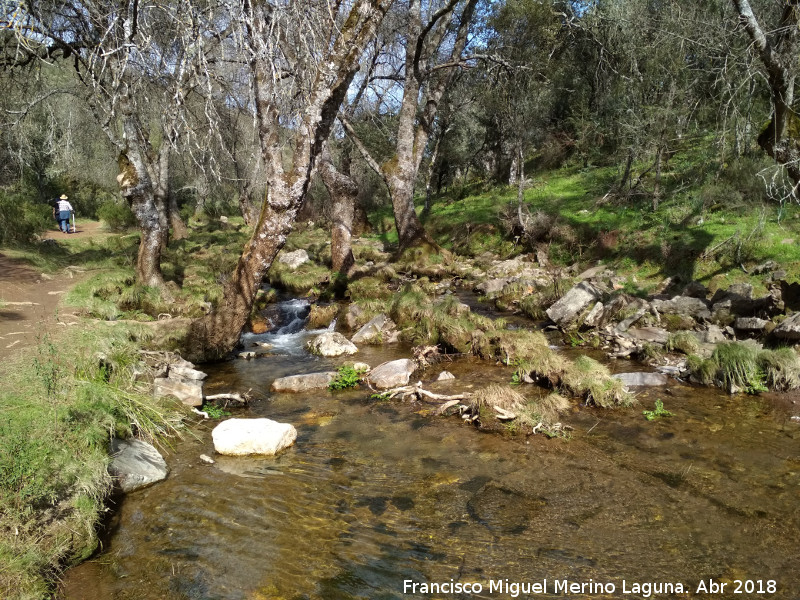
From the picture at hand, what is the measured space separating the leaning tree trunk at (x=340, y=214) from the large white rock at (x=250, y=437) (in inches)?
375

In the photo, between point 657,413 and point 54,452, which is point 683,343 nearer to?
point 657,413

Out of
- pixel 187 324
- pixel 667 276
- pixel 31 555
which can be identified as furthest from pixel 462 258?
pixel 31 555

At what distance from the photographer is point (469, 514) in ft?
14.4

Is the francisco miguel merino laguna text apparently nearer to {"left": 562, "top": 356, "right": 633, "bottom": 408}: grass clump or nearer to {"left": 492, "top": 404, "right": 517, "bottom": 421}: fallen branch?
{"left": 492, "top": 404, "right": 517, "bottom": 421}: fallen branch

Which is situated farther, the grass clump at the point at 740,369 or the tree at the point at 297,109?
the tree at the point at 297,109

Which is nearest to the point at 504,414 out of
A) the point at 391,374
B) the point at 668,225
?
the point at 391,374

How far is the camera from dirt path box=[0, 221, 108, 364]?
23.7 feet

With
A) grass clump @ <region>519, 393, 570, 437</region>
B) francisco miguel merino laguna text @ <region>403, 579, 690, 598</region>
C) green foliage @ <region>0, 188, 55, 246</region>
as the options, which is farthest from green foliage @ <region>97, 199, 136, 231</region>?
francisco miguel merino laguna text @ <region>403, 579, 690, 598</region>

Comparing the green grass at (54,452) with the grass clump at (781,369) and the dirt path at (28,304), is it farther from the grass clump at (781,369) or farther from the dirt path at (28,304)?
the grass clump at (781,369)

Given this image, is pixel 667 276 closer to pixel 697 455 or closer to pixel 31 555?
pixel 697 455

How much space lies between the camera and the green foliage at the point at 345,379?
768cm

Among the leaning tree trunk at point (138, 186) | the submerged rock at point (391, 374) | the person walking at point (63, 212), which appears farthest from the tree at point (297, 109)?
the person walking at point (63, 212)

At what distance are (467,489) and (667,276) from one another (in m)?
9.76

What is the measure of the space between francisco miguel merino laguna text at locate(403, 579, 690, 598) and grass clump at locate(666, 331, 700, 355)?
5719 mm
